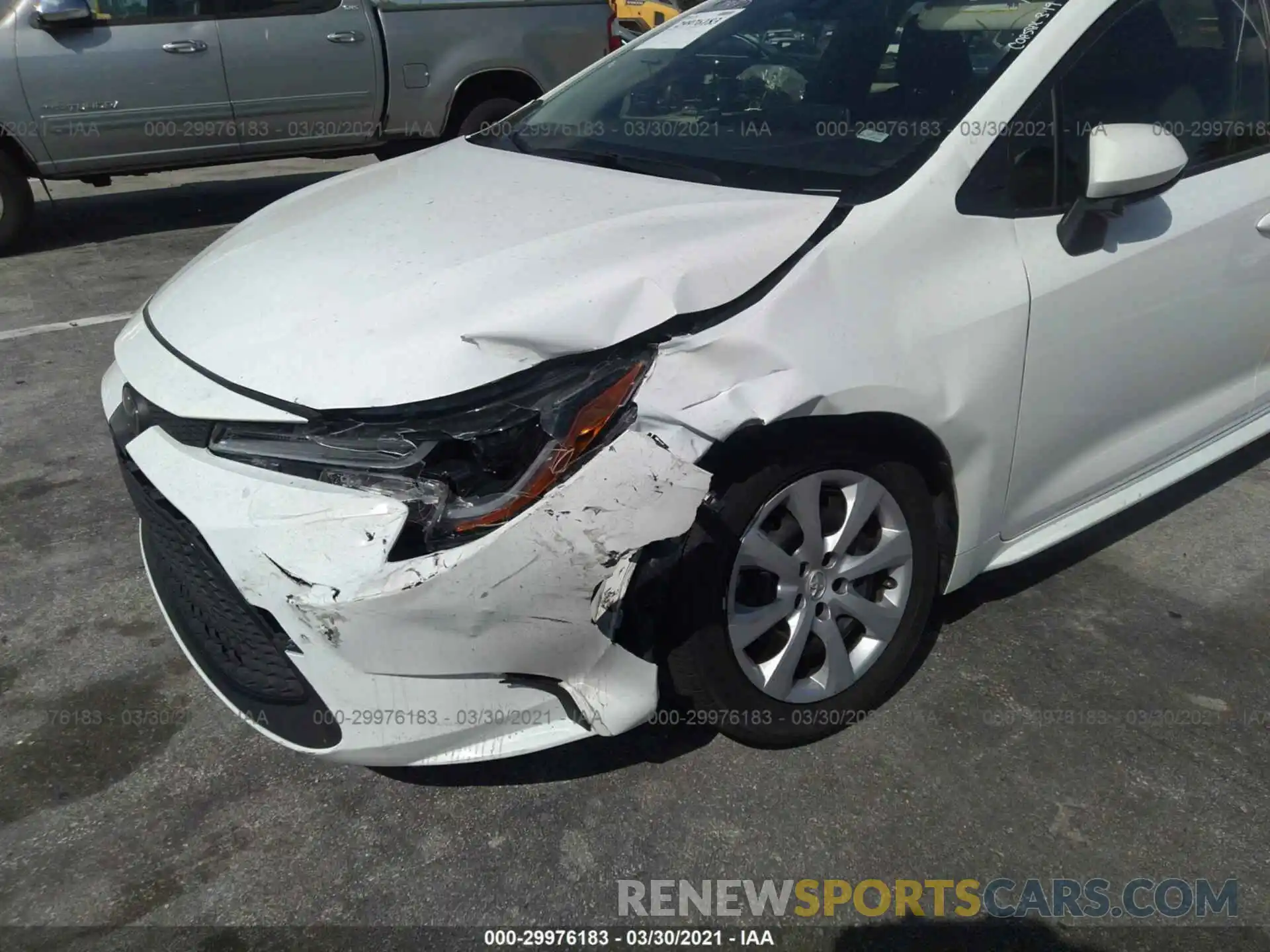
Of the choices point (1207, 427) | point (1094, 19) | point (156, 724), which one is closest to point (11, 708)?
point (156, 724)

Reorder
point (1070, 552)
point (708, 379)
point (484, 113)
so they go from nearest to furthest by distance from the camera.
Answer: point (708, 379) → point (1070, 552) → point (484, 113)

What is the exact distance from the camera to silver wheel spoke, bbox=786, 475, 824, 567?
2113 millimetres

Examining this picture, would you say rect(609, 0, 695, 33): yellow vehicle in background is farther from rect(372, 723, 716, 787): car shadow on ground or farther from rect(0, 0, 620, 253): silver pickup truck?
rect(372, 723, 716, 787): car shadow on ground

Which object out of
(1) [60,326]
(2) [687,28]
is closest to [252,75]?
(1) [60,326]

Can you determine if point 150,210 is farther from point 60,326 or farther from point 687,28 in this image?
point 687,28

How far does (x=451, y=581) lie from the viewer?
180 centimetres

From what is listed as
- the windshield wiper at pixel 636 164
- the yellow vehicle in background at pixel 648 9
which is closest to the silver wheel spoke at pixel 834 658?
the windshield wiper at pixel 636 164

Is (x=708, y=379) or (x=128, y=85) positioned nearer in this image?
(x=708, y=379)

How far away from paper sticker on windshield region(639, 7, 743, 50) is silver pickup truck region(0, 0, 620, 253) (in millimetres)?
4529

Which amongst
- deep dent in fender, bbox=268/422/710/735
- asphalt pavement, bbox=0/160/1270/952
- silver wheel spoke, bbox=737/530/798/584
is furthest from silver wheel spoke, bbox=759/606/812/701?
deep dent in fender, bbox=268/422/710/735

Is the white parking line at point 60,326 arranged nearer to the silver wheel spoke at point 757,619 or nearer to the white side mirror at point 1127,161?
the silver wheel spoke at point 757,619

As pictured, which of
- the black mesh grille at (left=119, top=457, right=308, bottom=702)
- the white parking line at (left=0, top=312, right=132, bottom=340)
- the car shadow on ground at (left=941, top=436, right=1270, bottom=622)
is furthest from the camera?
the white parking line at (left=0, top=312, right=132, bottom=340)

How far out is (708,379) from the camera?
193cm

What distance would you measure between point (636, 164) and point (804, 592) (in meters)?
1.17
